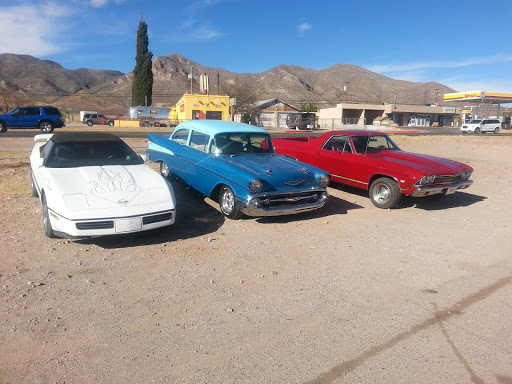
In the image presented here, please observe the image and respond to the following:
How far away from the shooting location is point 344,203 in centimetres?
768

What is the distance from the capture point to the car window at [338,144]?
817cm

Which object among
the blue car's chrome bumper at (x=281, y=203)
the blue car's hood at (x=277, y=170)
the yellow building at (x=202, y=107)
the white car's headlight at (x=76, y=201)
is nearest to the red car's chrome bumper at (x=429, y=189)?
the blue car's chrome bumper at (x=281, y=203)

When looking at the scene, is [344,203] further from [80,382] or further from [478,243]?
[80,382]

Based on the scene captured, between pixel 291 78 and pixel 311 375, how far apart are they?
18086cm

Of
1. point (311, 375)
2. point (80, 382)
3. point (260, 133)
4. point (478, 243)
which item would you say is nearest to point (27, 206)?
point (260, 133)

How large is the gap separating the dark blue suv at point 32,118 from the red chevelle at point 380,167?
2149 cm

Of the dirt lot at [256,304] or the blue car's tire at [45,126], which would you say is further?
the blue car's tire at [45,126]

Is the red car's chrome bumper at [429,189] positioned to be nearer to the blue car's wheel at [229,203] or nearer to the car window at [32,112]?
the blue car's wheel at [229,203]

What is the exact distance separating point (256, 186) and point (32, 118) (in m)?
24.1

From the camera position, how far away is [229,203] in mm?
6105

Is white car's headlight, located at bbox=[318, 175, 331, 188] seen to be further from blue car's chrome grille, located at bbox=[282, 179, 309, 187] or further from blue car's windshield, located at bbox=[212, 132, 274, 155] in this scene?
blue car's windshield, located at bbox=[212, 132, 274, 155]

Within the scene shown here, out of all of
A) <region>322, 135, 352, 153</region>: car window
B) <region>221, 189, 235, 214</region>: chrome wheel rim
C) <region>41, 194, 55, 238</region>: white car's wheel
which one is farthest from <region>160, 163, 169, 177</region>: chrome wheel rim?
<region>322, 135, 352, 153</region>: car window

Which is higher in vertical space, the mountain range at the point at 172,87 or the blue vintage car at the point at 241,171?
the mountain range at the point at 172,87

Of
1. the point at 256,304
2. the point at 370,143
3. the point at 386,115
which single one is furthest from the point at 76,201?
the point at 386,115
